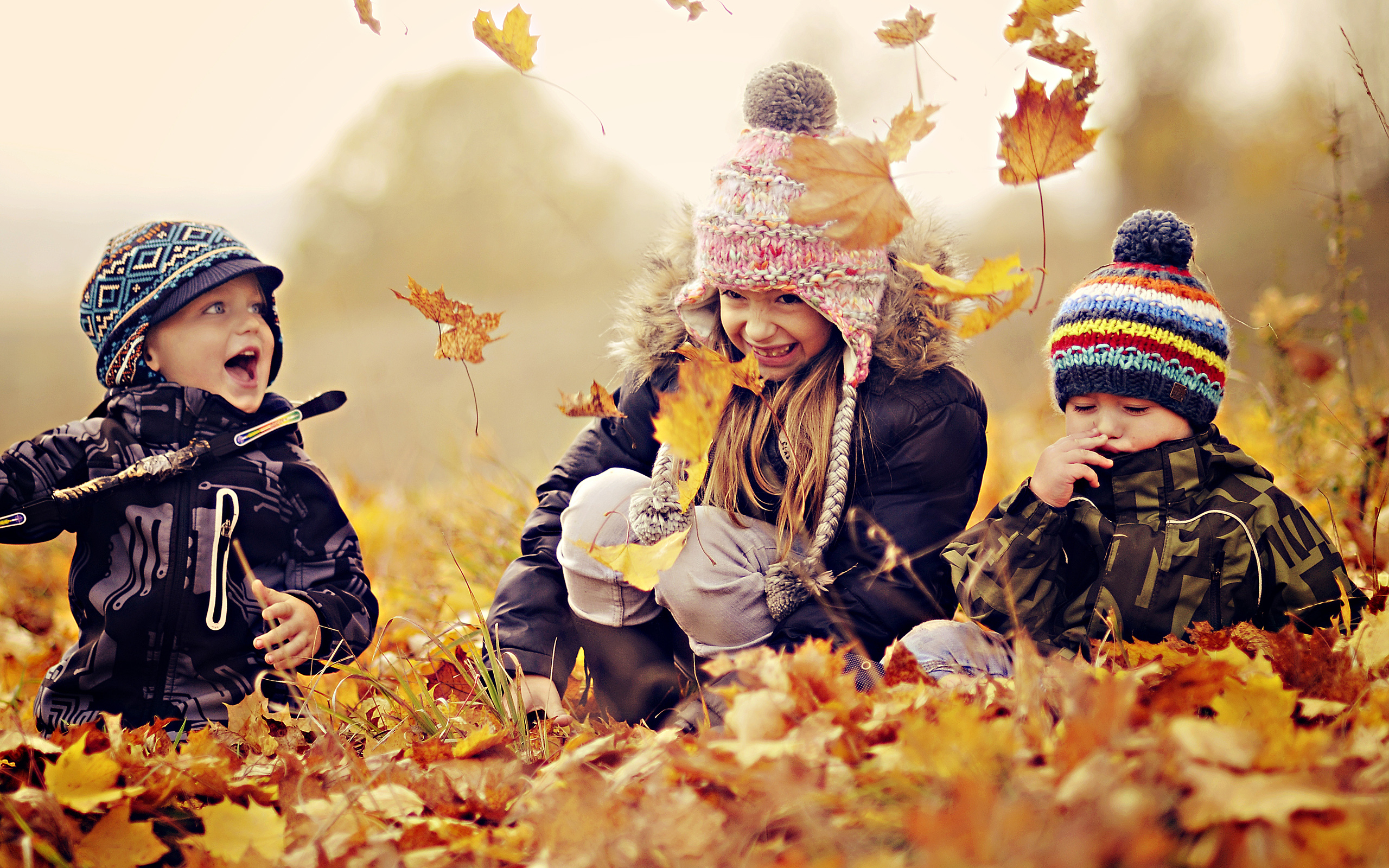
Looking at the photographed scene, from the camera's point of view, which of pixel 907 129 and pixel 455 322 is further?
pixel 455 322

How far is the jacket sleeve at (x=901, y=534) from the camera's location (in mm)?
1824

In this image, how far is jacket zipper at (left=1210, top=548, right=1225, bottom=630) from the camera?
5.20 feet

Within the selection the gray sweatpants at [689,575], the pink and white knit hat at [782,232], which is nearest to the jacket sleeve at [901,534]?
the gray sweatpants at [689,575]

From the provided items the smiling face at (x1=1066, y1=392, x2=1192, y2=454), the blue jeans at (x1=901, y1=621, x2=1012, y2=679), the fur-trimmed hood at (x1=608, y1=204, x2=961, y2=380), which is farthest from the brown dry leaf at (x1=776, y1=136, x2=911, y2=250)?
the blue jeans at (x1=901, y1=621, x2=1012, y2=679)

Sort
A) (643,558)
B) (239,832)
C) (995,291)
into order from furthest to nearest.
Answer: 1. (643,558)
2. (995,291)
3. (239,832)

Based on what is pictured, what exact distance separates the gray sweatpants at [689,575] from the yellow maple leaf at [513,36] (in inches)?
35.7

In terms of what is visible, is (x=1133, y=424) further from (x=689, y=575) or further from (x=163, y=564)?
(x=163, y=564)

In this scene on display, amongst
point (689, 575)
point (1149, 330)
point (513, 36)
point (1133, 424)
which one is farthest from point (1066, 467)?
point (513, 36)

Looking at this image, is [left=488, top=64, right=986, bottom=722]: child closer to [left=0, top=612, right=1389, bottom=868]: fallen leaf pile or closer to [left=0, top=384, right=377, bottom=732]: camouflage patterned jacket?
[left=0, top=612, right=1389, bottom=868]: fallen leaf pile

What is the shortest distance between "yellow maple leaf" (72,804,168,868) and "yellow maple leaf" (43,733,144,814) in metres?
0.03

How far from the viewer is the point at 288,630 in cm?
189

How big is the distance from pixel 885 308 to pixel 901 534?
0.51 m

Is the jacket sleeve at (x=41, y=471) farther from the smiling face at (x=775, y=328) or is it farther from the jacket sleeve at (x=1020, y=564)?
the jacket sleeve at (x=1020, y=564)

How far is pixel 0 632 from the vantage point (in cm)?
308
